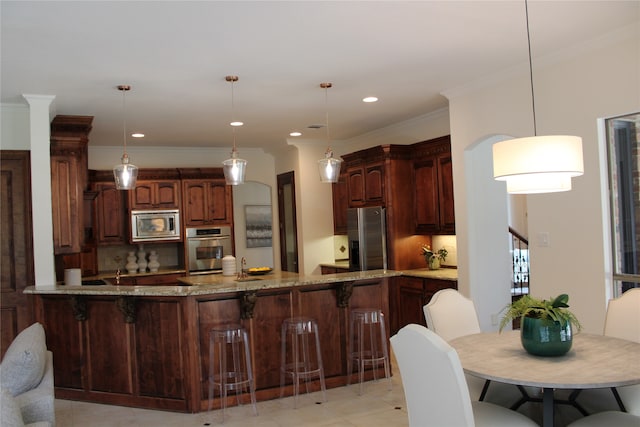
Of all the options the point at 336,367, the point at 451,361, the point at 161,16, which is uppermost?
the point at 161,16

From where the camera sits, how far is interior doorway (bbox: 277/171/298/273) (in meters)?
8.70

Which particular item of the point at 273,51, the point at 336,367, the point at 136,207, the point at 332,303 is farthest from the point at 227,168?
the point at 136,207

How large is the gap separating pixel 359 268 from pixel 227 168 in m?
3.02

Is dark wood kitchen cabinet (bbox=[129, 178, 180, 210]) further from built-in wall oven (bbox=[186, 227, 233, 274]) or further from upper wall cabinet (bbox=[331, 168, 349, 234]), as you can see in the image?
upper wall cabinet (bbox=[331, 168, 349, 234])

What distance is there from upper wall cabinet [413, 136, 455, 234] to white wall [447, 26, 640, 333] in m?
1.12

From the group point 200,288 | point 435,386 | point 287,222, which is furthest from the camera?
point 287,222

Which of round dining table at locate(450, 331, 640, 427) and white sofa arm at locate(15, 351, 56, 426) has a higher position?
round dining table at locate(450, 331, 640, 427)

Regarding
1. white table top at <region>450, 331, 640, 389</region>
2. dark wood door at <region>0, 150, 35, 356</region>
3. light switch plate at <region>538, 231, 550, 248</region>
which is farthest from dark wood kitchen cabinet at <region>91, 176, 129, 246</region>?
white table top at <region>450, 331, 640, 389</region>

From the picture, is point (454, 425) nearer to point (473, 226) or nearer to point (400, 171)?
point (473, 226)

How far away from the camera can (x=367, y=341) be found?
17.1 ft

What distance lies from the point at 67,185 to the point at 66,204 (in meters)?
0.19

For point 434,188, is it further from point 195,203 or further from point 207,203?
point 195,203

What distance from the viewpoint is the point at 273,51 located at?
4.08 m

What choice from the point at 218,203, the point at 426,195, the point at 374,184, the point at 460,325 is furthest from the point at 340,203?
the point at 460,325
